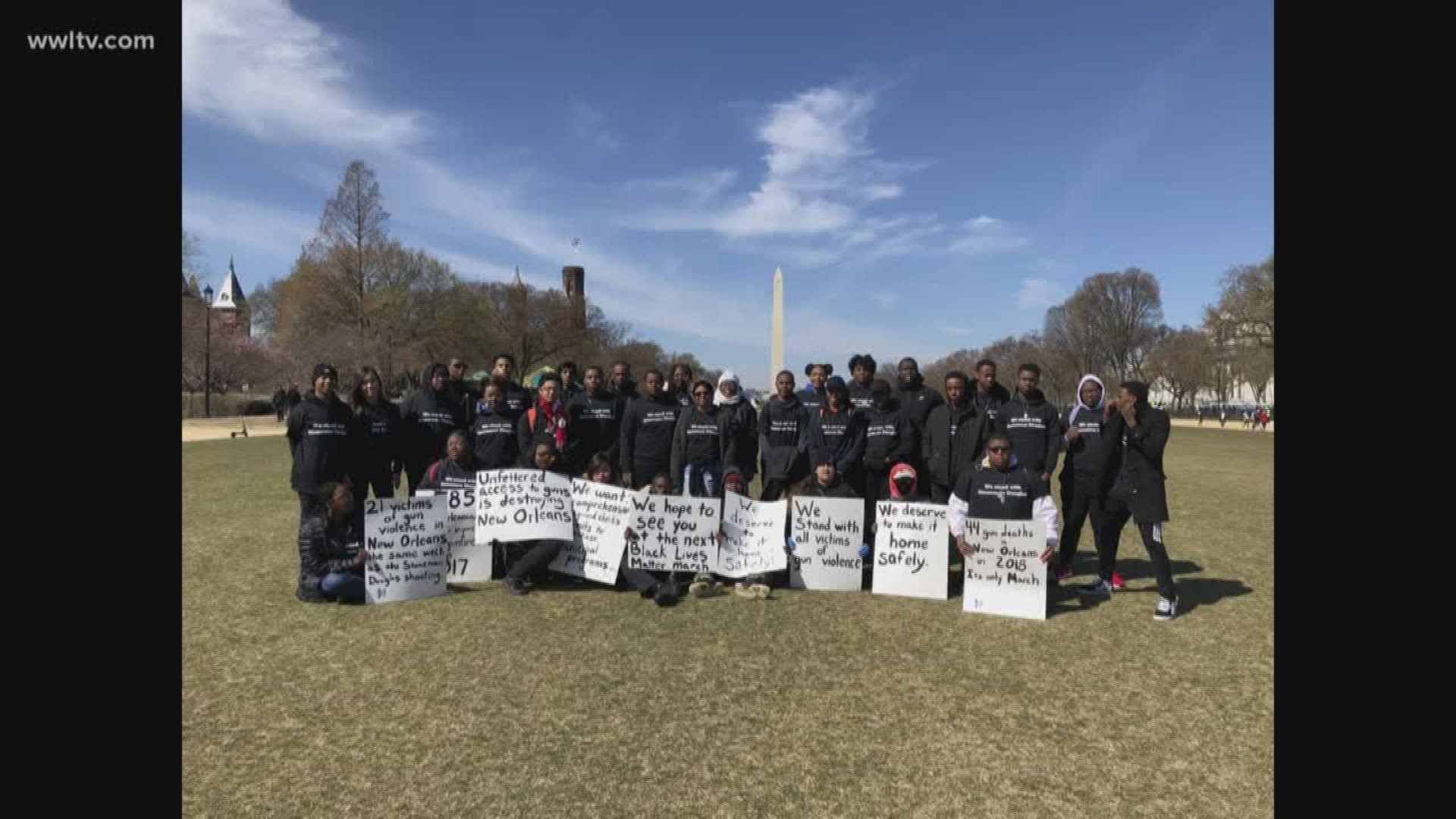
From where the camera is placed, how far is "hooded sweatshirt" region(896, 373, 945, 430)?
9.13 metres

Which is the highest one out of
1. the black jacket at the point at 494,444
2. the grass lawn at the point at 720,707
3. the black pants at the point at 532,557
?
the black jacket at the point at 494,444

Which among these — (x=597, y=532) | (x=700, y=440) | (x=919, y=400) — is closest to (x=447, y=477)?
(x=597, y=532)

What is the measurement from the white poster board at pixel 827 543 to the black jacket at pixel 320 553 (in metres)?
Result: 4.34

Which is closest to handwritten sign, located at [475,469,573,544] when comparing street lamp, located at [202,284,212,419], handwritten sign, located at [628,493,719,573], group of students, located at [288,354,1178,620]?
group of students, located at [288,354,1178,620]

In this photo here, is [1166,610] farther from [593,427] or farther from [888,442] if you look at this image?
[593,427]

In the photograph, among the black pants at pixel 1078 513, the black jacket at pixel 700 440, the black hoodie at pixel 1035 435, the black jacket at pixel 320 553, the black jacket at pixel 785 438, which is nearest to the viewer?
the black jacket at pixel 320 553

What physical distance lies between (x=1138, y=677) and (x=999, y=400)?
441cm

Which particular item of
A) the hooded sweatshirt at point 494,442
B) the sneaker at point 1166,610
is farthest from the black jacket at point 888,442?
the hooded sweatshirt at point 494,442

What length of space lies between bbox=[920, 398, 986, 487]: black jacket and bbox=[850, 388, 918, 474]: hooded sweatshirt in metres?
0.51

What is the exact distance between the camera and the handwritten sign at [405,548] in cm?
668

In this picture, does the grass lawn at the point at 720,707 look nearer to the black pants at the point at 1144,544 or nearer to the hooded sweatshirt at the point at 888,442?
the black pants at the point at 1144,544

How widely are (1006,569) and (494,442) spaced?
18.0 ft
